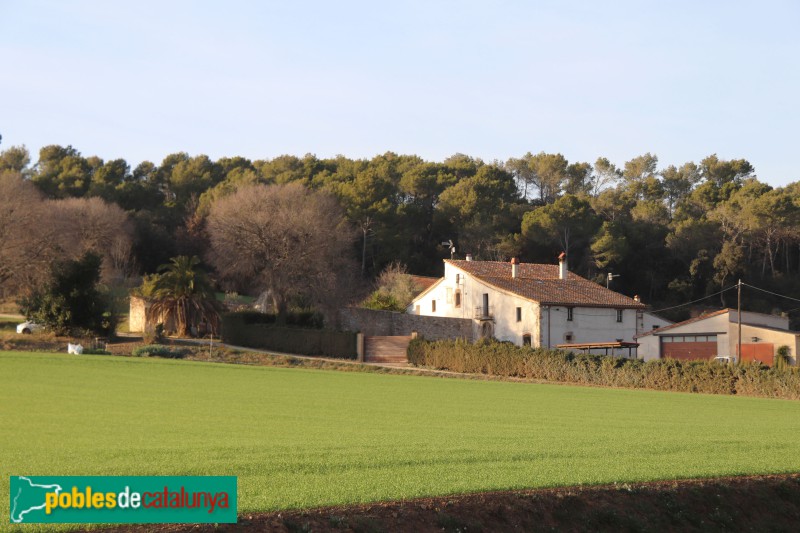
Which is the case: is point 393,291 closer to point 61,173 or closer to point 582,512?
point 61,173

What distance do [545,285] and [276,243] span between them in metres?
20.6

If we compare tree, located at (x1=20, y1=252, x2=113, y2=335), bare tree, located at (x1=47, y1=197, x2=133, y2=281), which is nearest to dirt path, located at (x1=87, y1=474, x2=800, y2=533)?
tree, located at (x1=20, y1=252, x2=113, y2=335)

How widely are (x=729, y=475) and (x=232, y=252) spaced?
59909 millimetres

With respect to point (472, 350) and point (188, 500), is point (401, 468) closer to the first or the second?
Result: point (188, 500)

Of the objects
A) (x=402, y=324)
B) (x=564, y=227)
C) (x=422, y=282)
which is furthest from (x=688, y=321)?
(x=564, y=227)

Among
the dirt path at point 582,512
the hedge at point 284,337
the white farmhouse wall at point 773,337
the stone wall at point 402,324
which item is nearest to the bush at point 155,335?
the hedge at point 284,337

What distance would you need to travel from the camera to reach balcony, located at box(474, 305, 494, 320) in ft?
224

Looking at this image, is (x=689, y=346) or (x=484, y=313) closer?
(x=689, y=346)

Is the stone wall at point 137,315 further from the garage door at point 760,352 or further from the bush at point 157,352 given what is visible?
the garage door at point 760,352

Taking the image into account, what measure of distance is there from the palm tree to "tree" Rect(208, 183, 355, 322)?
606cm

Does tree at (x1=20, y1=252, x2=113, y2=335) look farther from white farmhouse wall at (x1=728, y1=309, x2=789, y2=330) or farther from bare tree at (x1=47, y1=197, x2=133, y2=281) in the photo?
white farmhouse wall at (x1=728, y1=309, x2=789, y2=330)

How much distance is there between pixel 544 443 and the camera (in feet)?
58.3

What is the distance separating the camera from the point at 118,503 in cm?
977

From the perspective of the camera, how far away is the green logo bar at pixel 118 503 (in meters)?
9.73
